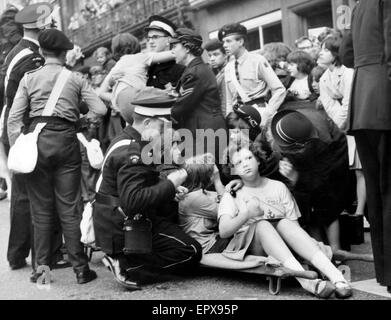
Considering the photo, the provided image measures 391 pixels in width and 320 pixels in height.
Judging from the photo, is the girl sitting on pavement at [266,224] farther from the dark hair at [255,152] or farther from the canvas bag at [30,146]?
the canvas bag at [30,146]

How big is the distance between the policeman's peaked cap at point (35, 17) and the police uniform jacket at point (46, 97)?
795 millimetres

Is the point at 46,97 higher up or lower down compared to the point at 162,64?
lower down

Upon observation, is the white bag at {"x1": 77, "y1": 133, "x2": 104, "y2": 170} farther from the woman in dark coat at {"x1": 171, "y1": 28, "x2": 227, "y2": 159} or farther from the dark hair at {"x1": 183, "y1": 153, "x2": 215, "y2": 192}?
the dark hair at {"x1": 183, "y1": 153, "x2": 215, "y2": 192}

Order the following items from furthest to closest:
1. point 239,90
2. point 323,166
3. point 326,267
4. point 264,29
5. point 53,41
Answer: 1. point 264,29
2. point 239,90
3. point 53,41
4. point 323,166
5. point 326,267

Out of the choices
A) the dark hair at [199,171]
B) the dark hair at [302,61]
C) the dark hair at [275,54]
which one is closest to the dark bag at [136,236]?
the dark hair at [199,171]

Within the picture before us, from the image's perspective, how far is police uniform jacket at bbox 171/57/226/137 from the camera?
5.52m

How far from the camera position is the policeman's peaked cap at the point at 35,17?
5.74 m

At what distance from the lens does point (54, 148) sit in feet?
16.4

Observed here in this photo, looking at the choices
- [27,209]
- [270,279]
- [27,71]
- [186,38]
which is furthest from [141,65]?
[270,279]

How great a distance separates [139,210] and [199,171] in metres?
0.54

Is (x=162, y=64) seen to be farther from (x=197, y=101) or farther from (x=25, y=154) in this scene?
(x=25, y=154)

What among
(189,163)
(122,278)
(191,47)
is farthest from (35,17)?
(122,278)

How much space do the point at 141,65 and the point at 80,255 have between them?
1.93m
